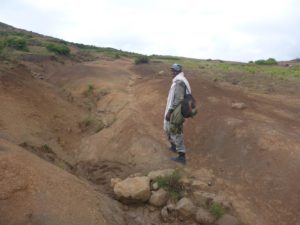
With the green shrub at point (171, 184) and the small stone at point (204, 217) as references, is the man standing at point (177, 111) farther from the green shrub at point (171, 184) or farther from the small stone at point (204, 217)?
the small stone at point (204, 217)

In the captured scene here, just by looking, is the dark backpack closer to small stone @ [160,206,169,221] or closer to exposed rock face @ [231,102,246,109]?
small stone @ [160,206,169,221]

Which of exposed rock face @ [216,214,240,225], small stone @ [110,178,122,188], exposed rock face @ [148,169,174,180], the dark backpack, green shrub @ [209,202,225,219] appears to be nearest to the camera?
exposed rock face @ [216,214,240,225]

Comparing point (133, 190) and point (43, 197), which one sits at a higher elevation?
point (43, 197)

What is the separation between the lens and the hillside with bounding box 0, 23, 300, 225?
19.5 ft

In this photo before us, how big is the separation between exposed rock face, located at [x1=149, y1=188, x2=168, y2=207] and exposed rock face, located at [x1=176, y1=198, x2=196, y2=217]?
291mm

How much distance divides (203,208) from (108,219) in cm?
167

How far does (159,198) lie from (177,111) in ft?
6.47

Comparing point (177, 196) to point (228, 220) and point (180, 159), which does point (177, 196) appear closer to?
point (228, 220)

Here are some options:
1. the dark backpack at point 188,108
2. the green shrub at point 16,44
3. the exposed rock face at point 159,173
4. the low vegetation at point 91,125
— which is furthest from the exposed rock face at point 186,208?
the green shrub at point 16,44

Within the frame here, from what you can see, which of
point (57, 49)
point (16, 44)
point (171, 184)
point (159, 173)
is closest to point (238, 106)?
point (159, 173)

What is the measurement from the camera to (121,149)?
391 inches

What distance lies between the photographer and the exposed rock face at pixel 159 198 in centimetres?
725

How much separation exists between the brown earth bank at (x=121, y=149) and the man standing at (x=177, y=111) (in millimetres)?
347

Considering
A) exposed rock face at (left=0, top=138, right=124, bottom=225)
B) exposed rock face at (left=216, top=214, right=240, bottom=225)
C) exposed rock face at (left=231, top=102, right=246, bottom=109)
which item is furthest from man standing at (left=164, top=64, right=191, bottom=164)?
exposed rock face at (left=231, top=102, right=246, bottom=109)
